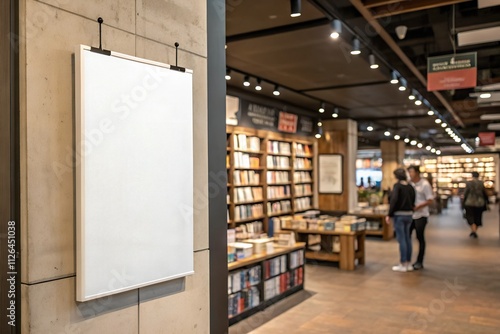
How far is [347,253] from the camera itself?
744 cm

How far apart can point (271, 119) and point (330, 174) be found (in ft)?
9.08

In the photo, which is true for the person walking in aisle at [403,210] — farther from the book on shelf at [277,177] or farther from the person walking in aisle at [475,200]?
the person walking in aisle at [475,200]

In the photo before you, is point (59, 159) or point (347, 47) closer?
point (59, 159)

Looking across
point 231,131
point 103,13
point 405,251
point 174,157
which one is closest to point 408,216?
point 405,251

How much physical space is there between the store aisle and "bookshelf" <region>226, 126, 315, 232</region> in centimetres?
189

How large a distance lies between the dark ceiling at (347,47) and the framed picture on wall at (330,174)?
1.33 metres

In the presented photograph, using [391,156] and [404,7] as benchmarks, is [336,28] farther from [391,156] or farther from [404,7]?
[391,156]

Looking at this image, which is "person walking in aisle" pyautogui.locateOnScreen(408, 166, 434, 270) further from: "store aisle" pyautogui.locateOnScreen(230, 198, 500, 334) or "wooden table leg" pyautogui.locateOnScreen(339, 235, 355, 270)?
"wooden table leg" pyautogui.locateOnScreen(339, 235, 355, 270)

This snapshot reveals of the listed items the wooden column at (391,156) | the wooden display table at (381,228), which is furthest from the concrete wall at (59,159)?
the wooden column at (391,156)

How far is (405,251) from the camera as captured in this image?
23.8 ft

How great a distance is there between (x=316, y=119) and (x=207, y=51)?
933 centimetres

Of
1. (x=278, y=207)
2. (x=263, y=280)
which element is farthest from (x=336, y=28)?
(x=278, y=207)

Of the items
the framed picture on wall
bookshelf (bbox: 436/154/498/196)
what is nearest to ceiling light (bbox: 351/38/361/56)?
the framed picture on wall

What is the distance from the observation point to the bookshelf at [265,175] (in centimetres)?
836
